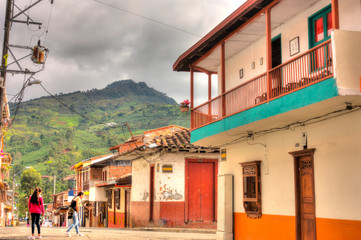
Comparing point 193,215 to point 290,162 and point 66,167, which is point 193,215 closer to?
point 290,162

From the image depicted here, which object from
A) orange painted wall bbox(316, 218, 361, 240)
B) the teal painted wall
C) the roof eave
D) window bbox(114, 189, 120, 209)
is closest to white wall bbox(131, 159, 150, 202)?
window bbox(114, 189, 120, 209)

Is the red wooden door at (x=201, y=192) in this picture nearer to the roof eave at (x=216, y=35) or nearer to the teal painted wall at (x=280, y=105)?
the roof eave at (x=216, y=35)

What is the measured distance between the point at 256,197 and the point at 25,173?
73.6 meters

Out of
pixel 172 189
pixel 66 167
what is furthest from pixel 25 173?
pixel 172 189

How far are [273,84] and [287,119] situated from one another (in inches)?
67.2

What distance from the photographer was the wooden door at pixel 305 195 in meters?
12.0

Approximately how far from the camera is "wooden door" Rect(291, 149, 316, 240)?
11951mm

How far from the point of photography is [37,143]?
122 metres

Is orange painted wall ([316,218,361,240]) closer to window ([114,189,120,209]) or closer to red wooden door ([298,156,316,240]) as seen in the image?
red wooden door ([298,156,316,240])

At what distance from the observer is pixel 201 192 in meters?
24.1

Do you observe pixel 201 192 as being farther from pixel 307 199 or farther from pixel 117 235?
pixel 307 199

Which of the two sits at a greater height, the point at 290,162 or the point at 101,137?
the point at 101,137

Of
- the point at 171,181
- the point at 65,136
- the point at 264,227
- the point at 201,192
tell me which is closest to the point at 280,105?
the point at 264,227

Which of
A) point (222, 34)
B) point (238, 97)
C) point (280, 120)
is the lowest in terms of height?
point (280, 120)
